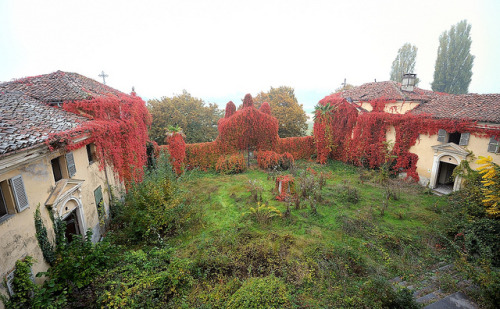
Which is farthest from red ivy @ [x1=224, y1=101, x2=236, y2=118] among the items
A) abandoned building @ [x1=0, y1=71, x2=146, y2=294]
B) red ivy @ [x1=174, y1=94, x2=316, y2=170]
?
abandoned building @ [x1=0, y1=71, x2=146, y2=294]

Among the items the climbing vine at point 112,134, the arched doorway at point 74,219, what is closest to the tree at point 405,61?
the climbing vine at point 112,134

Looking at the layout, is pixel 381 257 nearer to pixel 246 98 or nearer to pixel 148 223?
pixel 148 223

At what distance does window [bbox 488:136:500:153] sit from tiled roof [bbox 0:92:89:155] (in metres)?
19.6

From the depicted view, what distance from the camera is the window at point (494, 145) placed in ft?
39.7

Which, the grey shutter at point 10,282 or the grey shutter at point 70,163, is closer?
the grey shutter at point 10,282

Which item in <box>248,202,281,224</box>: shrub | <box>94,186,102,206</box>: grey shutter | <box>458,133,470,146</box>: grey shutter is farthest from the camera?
<box>458,133,470,146</box>: grey shutter

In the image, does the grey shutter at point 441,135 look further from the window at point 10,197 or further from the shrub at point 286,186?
the window at point 10,197

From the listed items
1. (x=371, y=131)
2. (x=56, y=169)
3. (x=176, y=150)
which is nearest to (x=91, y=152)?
(x=56, y=169)

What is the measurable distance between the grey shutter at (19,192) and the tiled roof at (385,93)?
72.3 ft

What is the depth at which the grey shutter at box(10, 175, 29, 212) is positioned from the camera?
5.05 m

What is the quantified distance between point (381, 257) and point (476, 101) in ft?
46.0

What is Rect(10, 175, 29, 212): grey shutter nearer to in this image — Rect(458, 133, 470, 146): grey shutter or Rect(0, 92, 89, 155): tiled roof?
Rect(0, 92, 89, 155): tiled roof

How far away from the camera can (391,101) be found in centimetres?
1848

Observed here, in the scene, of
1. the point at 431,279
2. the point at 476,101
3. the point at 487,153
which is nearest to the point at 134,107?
the point at 431,279
